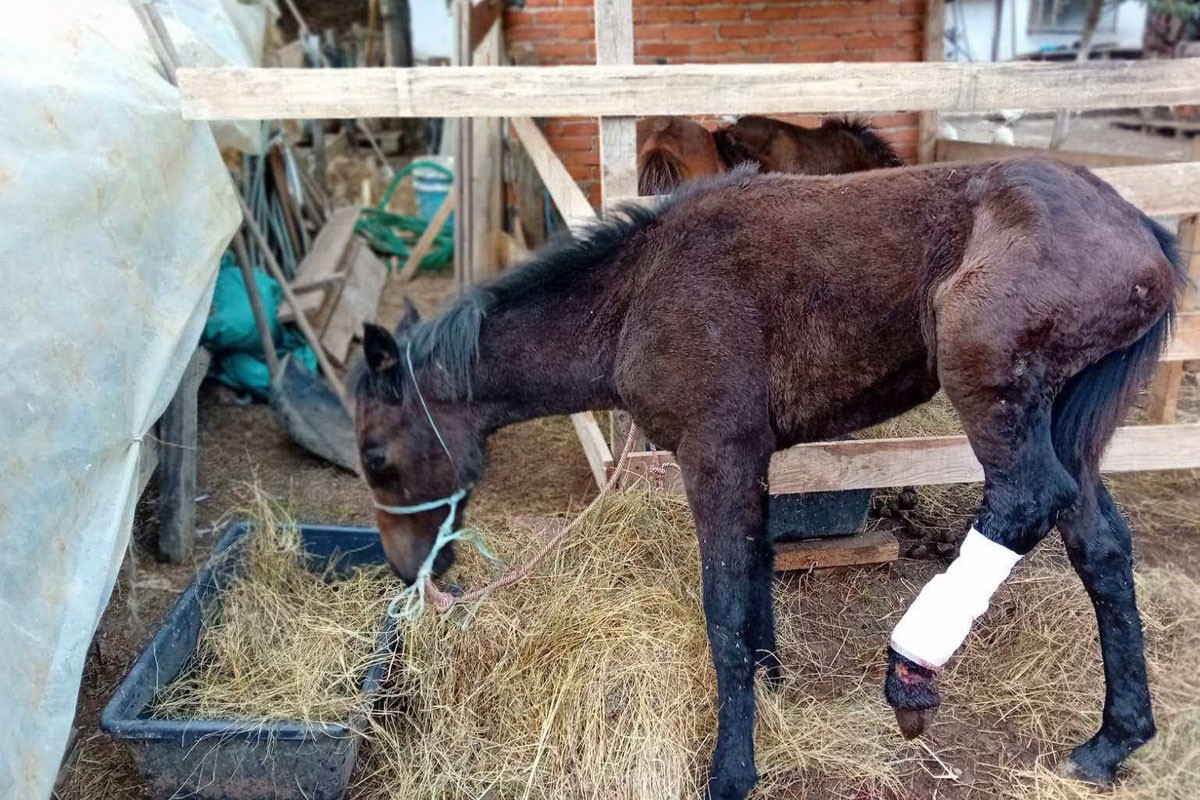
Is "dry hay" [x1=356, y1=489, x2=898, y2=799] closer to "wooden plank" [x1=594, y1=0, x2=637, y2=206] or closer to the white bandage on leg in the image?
the white bandage on leg

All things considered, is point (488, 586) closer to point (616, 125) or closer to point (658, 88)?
point (616, 125)

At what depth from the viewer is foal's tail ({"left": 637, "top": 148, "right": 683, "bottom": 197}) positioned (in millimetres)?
4992

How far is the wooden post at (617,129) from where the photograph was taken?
314cm

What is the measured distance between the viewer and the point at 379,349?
278cm

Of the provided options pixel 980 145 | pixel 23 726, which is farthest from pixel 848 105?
pixel 980 145

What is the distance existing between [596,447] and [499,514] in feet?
2.58

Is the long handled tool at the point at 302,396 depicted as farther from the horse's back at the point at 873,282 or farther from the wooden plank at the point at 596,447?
Answer: the horse's back at the point at 873,282

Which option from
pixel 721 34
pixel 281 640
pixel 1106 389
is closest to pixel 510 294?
pixel 281 640

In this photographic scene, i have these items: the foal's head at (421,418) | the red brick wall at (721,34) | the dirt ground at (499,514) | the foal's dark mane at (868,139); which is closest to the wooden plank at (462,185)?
the red brick wall at (721,34)

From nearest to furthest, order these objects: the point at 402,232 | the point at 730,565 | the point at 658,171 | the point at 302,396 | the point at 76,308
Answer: the point at 730,565
the point at 76,308
the point at 658,171
the point at 302,396
the point at 402,232

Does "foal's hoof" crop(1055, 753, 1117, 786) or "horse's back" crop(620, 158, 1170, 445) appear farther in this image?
"foal's hoof" crop(1055, 753, 1117, 786)

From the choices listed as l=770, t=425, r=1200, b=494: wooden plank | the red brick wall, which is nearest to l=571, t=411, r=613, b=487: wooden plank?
l=770, t=425, r=1200, b=494: wooden plank

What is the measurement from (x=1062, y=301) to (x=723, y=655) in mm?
1347

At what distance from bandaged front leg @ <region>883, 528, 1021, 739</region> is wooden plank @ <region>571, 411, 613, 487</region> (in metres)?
1.66
